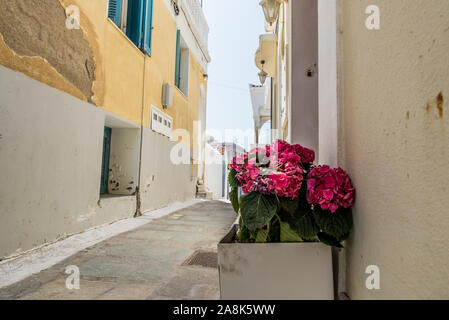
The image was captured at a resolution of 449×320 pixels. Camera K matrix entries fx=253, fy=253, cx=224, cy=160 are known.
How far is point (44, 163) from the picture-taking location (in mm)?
2641

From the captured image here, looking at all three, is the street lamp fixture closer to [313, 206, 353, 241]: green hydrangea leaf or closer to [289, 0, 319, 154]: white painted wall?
[289, 0, 319, 154]: white painted wall

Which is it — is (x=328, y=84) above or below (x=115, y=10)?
below

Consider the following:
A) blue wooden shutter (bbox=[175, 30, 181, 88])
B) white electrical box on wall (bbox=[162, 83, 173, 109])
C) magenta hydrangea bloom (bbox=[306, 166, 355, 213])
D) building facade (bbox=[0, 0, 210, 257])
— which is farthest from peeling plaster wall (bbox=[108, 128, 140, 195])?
magenta hydrangea bloom (bbox=[306, 166, 355, 213])

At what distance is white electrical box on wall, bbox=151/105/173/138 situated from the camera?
563cm

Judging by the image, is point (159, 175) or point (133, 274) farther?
point (159, 175)

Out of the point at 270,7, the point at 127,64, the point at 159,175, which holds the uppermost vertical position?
the point at 270,7

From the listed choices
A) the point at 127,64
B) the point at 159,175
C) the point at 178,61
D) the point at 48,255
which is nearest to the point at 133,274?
the point at 48,255

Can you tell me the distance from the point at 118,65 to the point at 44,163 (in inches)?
88.5

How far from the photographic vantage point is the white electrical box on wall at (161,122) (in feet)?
18.5

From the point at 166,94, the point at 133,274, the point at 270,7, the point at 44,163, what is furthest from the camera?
the point at 166,94

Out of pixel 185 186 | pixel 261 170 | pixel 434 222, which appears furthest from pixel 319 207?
pixel 185 186

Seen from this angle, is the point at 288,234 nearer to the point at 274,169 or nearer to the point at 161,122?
the point at 274,169

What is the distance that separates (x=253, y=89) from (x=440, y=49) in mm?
11073
